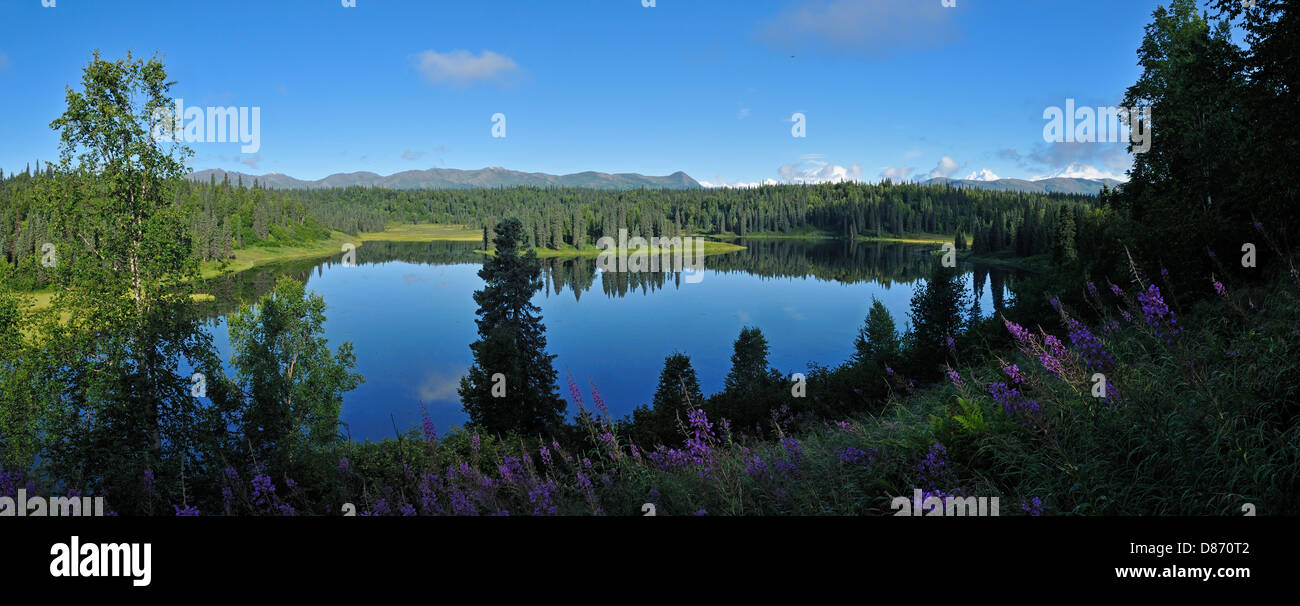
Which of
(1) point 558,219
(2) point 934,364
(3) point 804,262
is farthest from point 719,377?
(1) point 558,219

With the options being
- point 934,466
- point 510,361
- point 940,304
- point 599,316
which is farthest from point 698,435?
point 599,316

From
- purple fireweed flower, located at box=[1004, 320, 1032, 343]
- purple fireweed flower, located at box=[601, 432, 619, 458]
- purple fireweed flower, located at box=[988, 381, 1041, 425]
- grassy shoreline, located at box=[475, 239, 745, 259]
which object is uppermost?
grassy shoreline, located at box=[475, 239, 745, 259]

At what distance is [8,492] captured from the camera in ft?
17.5

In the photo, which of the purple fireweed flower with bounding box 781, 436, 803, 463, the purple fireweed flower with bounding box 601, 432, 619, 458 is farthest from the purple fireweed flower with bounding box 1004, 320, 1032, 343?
the purple fireweed flower with bounding box 601, 432, 619, 458

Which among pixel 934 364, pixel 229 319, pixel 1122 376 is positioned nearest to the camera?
pixel 1122 376

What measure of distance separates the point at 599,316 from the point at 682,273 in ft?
177

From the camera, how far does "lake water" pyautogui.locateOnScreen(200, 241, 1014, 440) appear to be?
4641 cm

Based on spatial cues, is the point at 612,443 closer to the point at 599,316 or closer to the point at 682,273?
the point at 599,316

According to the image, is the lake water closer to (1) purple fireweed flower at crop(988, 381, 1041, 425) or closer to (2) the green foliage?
(2) the green foliage

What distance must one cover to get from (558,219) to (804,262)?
62.2 meters

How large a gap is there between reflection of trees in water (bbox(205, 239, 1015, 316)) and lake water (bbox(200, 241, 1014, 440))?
0.62 meters

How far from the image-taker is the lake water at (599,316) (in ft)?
152

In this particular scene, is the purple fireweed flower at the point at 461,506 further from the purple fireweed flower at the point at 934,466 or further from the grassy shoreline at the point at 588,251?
the grassy shoreline at the point at 588,251
